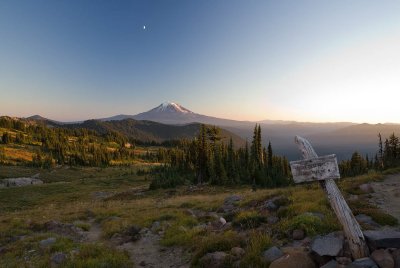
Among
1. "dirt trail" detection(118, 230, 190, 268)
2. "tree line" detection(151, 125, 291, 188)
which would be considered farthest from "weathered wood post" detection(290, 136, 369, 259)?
"tree line" detection(151, 125, 291, 188)

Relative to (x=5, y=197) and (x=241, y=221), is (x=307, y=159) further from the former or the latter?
(x=5, y=197)

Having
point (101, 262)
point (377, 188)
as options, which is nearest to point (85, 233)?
point (101, 262)

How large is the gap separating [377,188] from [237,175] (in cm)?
4589

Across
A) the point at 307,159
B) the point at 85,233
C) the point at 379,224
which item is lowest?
the point at 85,233

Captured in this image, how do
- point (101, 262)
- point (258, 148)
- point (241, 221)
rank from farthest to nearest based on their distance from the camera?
point (258, 148) → point (241, 221) → point (101, 262)

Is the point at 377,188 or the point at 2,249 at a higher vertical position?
the point at 377,188

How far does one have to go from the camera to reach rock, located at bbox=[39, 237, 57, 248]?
14.7 meters

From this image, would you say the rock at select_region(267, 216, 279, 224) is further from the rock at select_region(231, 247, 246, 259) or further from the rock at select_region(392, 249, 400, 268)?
the rock at select_region(392, 249, 400, 268)

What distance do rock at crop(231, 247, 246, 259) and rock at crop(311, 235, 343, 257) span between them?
A: 2.42m

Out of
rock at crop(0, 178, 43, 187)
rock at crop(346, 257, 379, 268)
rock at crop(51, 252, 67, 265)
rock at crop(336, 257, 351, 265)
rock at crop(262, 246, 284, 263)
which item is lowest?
rock at crop(0, 178, 43, 187)

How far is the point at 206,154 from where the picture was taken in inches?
2724

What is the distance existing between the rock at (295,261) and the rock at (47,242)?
11627 mm

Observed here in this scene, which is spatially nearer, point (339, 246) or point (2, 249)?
point (339, 246)

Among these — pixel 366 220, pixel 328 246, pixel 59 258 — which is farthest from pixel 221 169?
pixel 328 246
